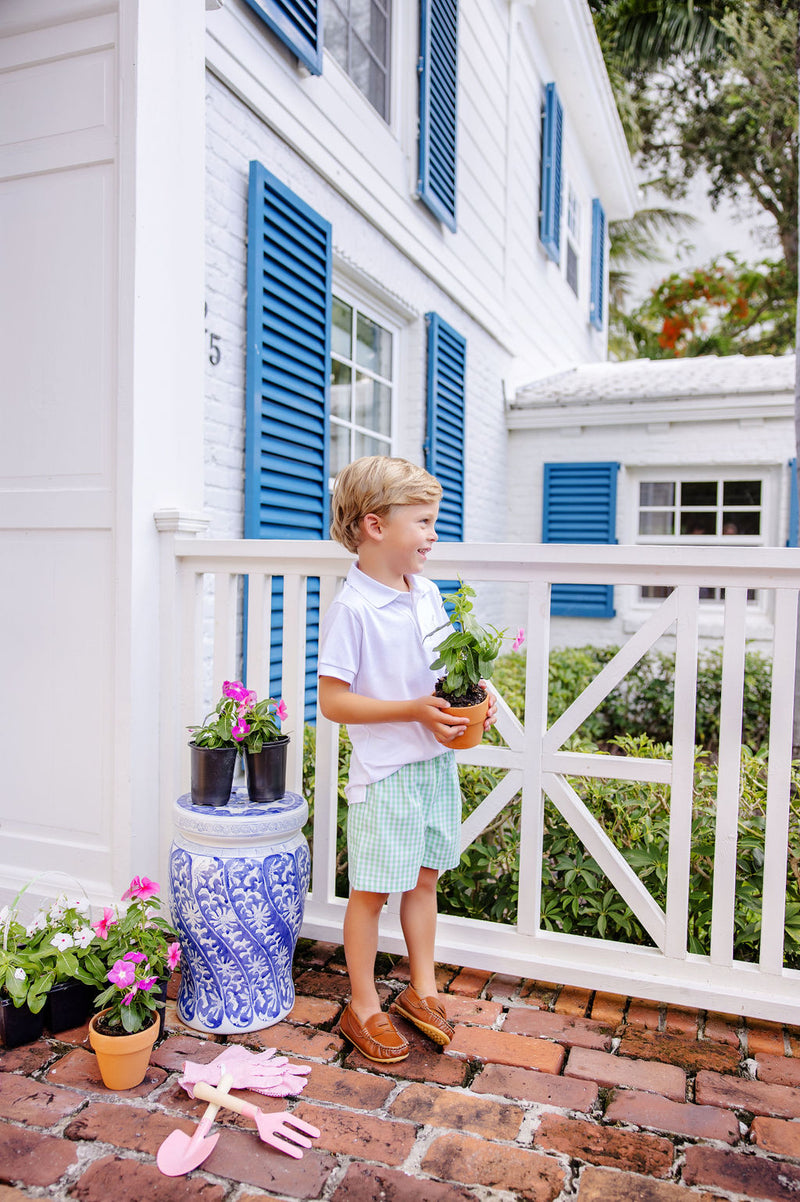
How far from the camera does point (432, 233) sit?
217 inches

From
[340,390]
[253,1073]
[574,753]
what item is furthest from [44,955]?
[340,390]

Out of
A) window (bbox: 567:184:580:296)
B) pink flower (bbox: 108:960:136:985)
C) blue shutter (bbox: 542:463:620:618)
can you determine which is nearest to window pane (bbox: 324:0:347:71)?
blue shutter (bbox: 542:463:620:618)

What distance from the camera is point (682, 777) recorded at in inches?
85.3

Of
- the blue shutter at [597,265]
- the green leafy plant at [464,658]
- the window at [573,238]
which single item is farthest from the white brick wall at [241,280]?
the blue shutter at [597,265]

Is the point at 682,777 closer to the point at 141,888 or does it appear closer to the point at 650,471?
the point at 141,888

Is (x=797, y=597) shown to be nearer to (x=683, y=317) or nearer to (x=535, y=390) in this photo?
(x=535, y=390)

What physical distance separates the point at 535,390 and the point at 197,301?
5526 millimetres

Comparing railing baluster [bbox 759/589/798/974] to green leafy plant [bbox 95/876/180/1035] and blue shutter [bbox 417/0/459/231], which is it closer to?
green leafy plant [bbox 95/876/180/1035]

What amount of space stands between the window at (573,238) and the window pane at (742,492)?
3.74m

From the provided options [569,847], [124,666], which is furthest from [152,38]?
[569,847]

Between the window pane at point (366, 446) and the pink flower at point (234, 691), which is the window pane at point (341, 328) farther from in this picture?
the pink flower at point (234, 691)

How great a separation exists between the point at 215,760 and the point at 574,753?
36.9 inches

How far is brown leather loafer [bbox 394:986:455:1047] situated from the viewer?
1971 millimetres

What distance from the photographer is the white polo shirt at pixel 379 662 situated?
192cm
